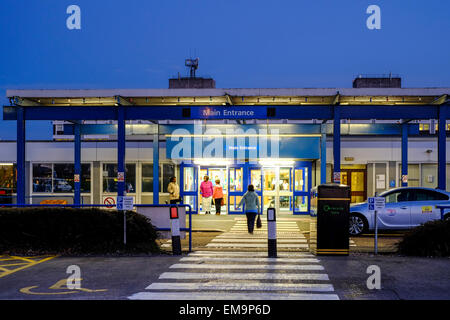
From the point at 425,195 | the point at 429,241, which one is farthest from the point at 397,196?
the point at 429,241

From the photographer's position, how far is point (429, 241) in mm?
11242

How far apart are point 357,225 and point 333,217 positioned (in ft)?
16.3

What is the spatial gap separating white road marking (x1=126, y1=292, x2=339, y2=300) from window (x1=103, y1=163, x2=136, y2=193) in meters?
19.7

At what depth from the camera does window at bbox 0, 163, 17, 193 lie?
28.1 meters

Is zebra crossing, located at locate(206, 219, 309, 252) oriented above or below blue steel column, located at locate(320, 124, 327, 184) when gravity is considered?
below

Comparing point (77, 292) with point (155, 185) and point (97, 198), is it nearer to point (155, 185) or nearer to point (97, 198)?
point (155, 185)

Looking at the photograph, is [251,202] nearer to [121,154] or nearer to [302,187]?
[121,154]

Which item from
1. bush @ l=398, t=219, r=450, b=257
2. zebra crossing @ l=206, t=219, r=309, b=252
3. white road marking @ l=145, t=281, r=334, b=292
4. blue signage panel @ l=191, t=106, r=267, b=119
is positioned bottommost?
zebra crossing @ l=206, t=219, r=309, b=252

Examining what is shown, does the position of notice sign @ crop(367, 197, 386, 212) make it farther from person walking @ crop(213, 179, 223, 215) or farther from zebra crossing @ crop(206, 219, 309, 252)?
person walking @ crop(213, 179, 223, 215)

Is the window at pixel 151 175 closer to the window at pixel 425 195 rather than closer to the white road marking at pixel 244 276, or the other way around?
the window at pixel 425 195

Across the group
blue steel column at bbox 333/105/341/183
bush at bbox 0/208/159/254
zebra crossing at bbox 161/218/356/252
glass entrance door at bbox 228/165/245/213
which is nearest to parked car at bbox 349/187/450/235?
zebra crossing at bbox 161/218/356/252

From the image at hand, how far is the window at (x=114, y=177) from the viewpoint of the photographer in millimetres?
26891

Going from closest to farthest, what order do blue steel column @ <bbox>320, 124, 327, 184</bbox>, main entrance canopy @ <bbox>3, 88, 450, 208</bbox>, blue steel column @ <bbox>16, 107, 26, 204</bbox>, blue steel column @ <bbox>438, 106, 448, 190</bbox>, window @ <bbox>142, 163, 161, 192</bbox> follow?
blue steel column @ <bbox>438, 106, 448, 190</bbox>, main entrance canopy @ <bbox>3, 88, 450, 208</bbox>, blue steel column @ <bbox>16, 107, 26, 204</bbox>, blue steel column @ <bbox>320, 124, 327, 184</bbox>, window @ <bbox>142, 163, 161, 192</bbox>
